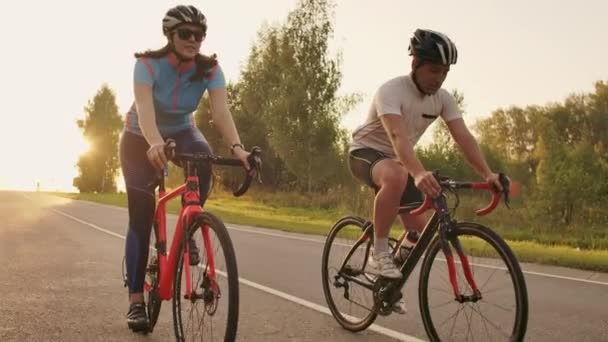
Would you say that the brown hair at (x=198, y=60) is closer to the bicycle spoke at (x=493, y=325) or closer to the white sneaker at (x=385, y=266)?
the white sneaker at (x=385, y=266)

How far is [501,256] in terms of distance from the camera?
364 centimetres

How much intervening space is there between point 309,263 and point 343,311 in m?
4.45

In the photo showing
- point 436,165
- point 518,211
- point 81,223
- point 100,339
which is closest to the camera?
point 100,339

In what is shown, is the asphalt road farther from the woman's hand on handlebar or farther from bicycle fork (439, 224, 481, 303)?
the woman's hand on handlebar

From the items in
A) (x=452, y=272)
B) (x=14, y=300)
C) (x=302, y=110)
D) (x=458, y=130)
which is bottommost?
(x=14, y=300)

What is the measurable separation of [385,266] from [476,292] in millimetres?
712

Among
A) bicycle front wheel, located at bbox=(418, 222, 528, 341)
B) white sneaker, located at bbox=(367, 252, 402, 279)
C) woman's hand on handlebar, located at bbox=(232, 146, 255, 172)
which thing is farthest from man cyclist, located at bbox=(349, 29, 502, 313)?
woman's hand on handlebar, located at bbox=(232, 146, 255, 172)

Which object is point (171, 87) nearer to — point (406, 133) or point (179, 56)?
point (179, 56)

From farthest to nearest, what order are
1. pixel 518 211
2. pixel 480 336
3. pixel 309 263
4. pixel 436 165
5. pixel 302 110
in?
pixel 436 165
pixel 302 110
pixel 518 211
pixel 309 263
pixel 480 336

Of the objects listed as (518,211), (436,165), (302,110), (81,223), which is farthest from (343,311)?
(436,165)

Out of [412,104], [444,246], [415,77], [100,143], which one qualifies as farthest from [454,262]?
[100,143]

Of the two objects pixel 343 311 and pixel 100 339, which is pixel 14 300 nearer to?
pixel 100 339

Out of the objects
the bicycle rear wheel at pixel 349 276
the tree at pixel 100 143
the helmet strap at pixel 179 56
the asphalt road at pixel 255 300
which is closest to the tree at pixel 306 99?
the asphalt road at pixel 255 300

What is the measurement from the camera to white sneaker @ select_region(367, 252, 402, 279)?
443cm
